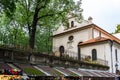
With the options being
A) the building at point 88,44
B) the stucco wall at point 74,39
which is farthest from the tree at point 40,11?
the stucco wall at point 74,39

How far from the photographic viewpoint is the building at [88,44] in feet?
113

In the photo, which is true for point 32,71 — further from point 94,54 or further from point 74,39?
point 74,39

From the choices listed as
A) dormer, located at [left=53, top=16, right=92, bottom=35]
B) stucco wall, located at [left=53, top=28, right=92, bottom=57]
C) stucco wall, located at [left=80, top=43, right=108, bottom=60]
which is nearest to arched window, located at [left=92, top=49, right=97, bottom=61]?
stucco wall, located at [left=80, top=43, right=108, bottom=60]

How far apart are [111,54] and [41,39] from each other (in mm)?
23475

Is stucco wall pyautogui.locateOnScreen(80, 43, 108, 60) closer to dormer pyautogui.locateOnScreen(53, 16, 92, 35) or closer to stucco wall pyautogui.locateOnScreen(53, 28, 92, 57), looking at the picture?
stucco wall pyautogui.locateOnScreen(53, 28, 92, 57)

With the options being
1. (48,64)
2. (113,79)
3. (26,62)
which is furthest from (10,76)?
(113,79)

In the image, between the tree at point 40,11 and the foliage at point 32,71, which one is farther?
the tree at point 40,11

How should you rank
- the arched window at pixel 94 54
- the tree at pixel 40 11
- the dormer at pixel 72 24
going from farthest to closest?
the dormer at pixel 72 24
the arched window at pixel 94 54
the tree at pixel 40 11

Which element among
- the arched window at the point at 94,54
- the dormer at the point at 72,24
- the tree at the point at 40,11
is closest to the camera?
the tree at the point at 40,11

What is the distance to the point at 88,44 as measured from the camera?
121 ft

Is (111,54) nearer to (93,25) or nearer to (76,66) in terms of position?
(93,25)

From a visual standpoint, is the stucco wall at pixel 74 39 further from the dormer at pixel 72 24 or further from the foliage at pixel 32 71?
the foliage at pixel 32 71

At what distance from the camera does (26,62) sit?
18.0 m

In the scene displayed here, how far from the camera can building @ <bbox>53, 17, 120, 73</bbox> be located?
113 ft
